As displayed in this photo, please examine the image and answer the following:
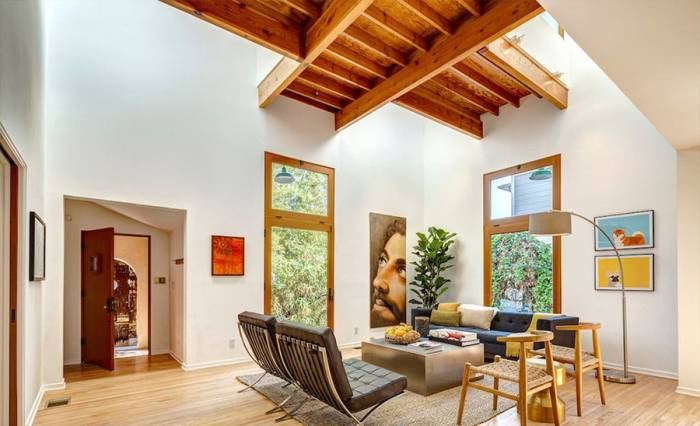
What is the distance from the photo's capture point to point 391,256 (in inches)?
312

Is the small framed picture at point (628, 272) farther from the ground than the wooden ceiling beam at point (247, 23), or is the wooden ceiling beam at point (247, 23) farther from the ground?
the wooden ceiling beam at point (247, 23)

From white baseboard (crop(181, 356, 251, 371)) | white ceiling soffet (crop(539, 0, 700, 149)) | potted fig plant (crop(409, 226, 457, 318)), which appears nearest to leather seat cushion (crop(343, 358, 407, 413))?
white baseboard (crop(181, 356, 251, 371))

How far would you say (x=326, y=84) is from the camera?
6383mm

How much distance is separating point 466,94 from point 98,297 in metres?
6.40

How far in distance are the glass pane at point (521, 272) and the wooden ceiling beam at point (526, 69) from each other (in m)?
2.13

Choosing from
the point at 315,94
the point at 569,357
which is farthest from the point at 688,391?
the point at 315,94

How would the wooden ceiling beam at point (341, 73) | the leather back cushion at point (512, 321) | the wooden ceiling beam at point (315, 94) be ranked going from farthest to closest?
the wooden ceiling beam at point (315, 94)
the leather back cushion at point (512, 321)
the wooden ceiling beam at point (341, 73)

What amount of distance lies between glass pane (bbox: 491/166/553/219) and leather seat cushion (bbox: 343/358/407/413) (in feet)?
14.0

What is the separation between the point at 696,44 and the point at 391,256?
5904mm

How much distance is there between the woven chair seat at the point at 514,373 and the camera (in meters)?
3.21

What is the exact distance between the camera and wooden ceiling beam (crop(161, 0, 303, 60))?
4.30 m

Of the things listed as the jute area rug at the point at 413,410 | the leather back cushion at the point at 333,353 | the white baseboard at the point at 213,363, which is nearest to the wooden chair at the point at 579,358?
the jute area rug at the point at 413,410

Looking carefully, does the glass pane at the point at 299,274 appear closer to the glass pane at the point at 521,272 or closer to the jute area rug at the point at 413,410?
the jute area rug at the point at 413,410

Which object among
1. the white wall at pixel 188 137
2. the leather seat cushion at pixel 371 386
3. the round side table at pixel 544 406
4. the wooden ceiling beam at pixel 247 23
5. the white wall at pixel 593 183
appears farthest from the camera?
the white wall at pixel 593 183
